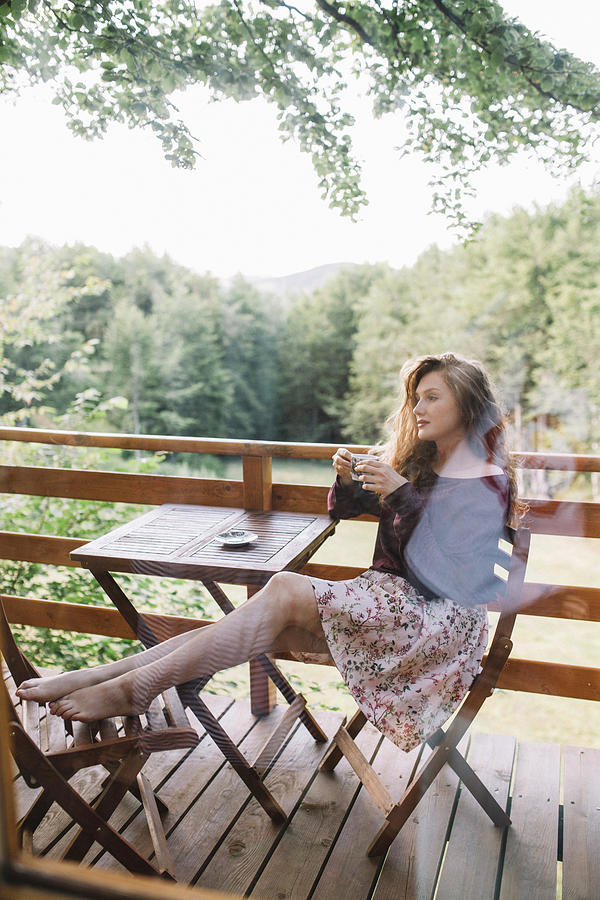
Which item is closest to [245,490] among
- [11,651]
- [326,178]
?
[11,651]

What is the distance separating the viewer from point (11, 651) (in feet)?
6.41

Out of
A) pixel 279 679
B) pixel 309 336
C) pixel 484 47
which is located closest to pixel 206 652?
pixel 279 679

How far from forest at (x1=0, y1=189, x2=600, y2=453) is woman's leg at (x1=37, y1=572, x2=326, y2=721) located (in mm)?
3667

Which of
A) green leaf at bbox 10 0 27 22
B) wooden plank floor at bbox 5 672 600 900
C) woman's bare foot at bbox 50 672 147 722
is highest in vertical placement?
green leaf at bbox 10 0 27 22

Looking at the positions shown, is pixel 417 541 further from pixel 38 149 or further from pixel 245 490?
pixel 38 149

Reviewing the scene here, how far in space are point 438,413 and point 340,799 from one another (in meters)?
1.18

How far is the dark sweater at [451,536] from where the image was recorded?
1939 millimetres

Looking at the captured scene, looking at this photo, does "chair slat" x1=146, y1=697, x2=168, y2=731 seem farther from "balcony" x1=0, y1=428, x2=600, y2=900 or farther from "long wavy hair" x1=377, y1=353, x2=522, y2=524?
"long wavy hair" x1=377, y1=353, x2=522, y2=524

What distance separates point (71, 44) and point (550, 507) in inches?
106

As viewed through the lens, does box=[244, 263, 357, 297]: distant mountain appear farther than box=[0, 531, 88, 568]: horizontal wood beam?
Yes

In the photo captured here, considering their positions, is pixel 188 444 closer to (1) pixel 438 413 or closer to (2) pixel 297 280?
(1) pixel 438 413

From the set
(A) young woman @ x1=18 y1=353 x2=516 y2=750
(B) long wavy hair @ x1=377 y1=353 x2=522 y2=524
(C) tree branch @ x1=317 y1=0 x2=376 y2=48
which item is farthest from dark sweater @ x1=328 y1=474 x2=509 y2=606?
(C) tree branch @ x1=317 y1=0 x2=376 y2=48

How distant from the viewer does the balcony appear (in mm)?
1808

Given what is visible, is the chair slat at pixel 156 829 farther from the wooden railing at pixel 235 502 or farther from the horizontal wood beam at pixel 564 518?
the horizontal wood beam at pixel 564 518
